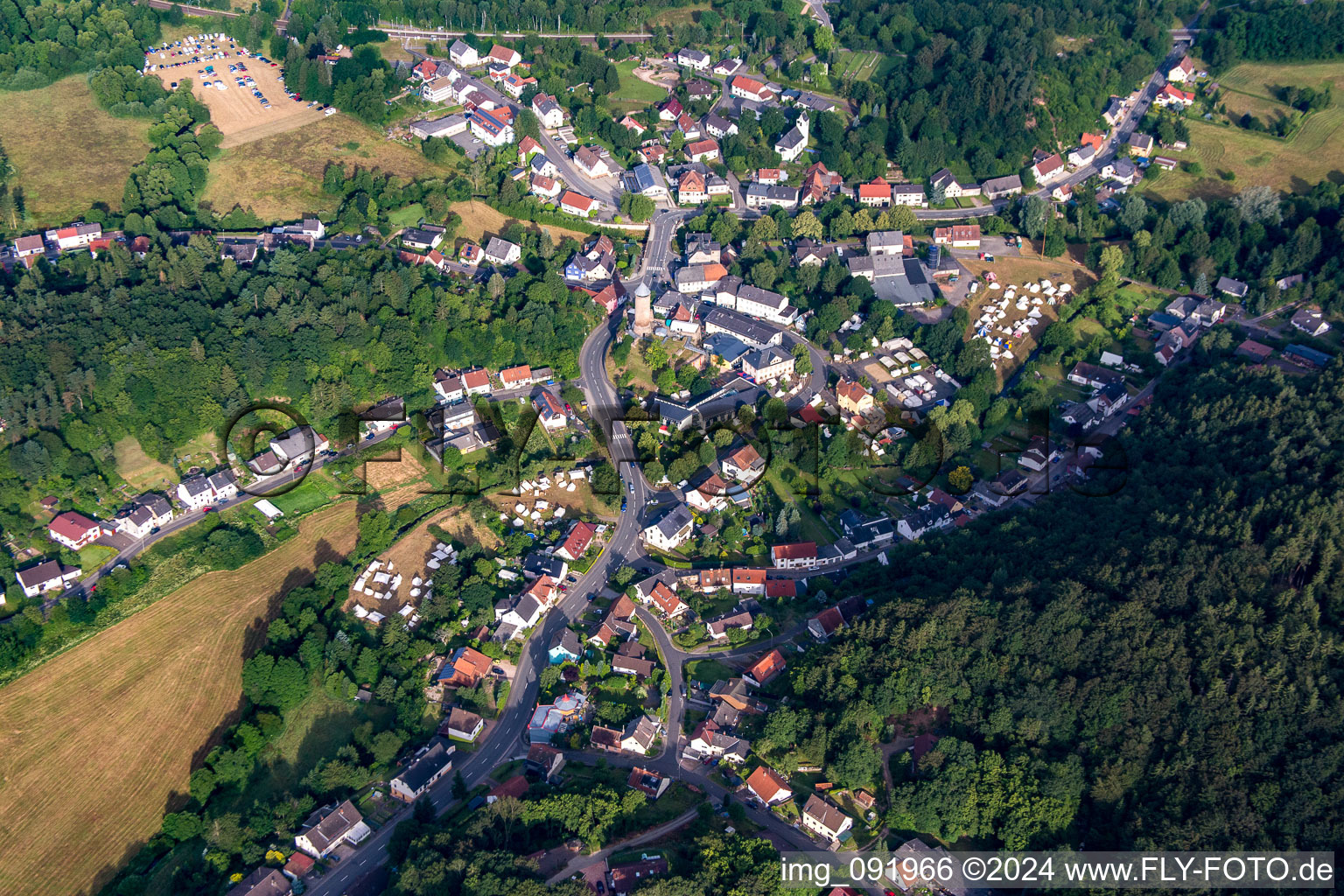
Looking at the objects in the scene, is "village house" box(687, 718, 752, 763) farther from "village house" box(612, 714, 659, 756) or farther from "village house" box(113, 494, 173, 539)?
"village house" box(113, 494, 173, 539)

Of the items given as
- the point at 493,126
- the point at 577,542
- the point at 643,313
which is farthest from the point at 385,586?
the point at 493,126

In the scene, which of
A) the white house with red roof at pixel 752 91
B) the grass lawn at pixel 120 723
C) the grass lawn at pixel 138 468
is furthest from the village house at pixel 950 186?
the grass lawn at pixel 138 468

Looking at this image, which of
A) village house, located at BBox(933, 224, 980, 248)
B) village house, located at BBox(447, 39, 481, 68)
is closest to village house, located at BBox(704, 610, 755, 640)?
village house, located at BBox(933, 224, 980, 248)

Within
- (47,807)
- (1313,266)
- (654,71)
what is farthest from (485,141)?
(1313,266)

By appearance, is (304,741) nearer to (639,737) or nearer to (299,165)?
(639,737)

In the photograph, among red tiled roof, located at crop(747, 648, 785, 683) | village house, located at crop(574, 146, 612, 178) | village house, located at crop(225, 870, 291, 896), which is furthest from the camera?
village house, located at crop(574, 146, 612, 178)

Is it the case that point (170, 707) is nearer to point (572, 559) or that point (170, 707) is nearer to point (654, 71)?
point (572, 559)
